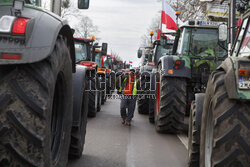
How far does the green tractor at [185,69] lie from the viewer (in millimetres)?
6680

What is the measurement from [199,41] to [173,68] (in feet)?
3.86

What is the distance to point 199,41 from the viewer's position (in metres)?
7.34

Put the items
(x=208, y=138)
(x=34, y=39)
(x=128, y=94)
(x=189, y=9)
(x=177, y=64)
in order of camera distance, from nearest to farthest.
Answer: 1. (x=34, y=39)
2. (x=208, y=138)
3. (x=177, y=64)
4. (x=128, y=94)
5. (x=189, y=9)

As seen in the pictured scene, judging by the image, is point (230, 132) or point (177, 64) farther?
point (177, 64)

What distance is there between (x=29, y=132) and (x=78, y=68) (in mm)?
2634

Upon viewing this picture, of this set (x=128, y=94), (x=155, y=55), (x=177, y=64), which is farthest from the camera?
(x=155, y=55)

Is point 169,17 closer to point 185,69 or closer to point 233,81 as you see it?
point 185,69

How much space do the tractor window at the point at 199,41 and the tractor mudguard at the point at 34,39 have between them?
5.41m

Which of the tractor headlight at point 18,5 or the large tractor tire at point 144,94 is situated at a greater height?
the tractor headlight at point 18,5

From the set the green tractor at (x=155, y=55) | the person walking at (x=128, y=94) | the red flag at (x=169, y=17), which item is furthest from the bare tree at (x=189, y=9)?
the person walking at (x=128, y=94)

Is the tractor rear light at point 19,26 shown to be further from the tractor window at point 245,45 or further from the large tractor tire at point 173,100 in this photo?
the large tractor tire at point 173,100

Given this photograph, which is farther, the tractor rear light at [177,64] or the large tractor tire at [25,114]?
the tractor rear light at [177,64]

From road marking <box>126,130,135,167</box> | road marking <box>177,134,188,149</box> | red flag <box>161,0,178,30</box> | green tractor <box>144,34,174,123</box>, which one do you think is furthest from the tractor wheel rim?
red flag <box>161,0,178,30</box>

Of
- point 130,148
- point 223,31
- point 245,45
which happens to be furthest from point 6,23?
point 130,148
